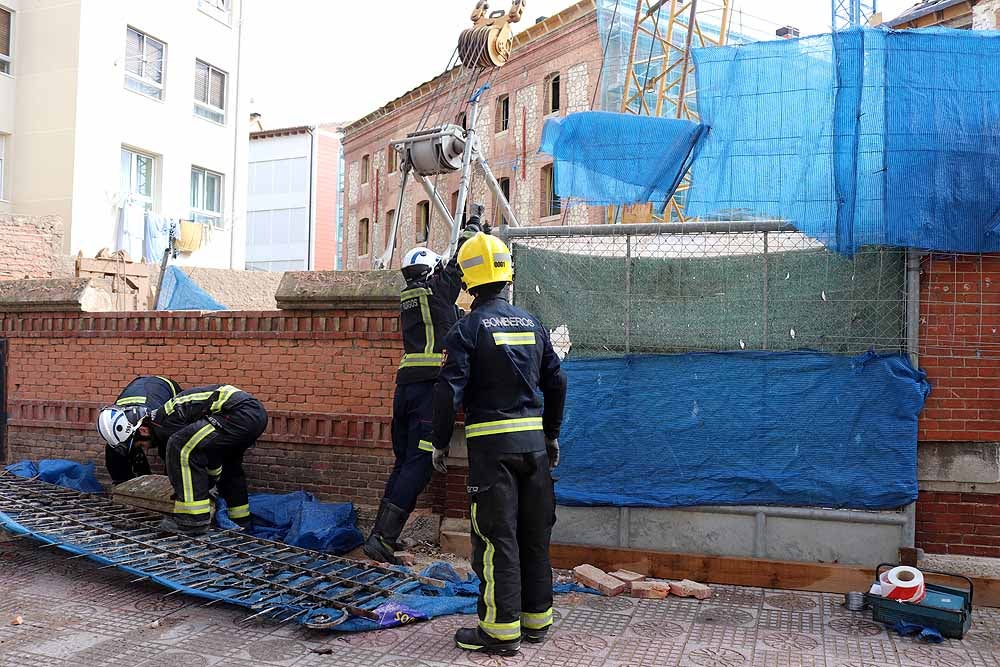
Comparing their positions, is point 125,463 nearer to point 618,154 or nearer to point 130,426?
point 130,426

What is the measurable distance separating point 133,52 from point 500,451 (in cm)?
2159

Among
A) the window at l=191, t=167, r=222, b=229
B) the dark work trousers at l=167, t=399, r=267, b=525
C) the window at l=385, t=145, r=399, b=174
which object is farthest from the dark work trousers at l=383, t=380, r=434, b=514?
the window at l=385, t=145, r=399, b=174

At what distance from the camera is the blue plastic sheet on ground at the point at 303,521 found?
6.45 meters

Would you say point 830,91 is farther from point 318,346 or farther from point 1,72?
point 1,72

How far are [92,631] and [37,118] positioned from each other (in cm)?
1961

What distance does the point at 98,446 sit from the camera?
839 centimetres

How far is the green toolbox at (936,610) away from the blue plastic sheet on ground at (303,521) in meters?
3.64

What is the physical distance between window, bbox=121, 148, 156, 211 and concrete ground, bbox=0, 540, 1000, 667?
18.5m

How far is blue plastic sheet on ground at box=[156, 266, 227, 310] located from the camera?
38.4 ft

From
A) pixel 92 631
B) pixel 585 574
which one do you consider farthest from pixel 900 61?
pixel 92 631

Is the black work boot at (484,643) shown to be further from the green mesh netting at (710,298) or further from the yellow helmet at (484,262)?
the green mesh netting at (710,298)

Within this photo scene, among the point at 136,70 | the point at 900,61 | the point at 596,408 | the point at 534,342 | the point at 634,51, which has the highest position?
the point at 634,51

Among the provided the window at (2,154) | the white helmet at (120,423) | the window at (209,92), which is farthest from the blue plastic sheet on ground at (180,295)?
the window at (209,92)

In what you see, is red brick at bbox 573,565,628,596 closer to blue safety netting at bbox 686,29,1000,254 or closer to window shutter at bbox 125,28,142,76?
blue safety netting at bbox 686,29,1000,254
